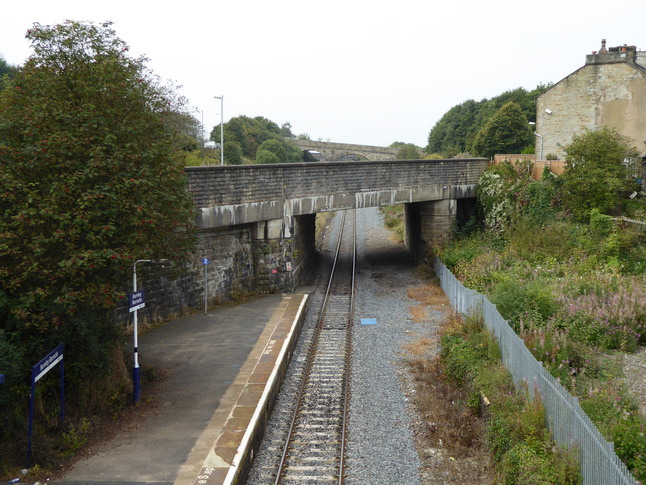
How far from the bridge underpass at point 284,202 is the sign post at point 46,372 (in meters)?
8.38

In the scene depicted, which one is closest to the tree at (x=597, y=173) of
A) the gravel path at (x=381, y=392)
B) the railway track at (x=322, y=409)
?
the gravel path at (x=381, y=392)

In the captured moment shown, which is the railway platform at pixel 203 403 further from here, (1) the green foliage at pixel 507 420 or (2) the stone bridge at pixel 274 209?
(1) the green foliage at pixel 507 420

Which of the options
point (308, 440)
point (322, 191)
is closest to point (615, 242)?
point (322, 191)

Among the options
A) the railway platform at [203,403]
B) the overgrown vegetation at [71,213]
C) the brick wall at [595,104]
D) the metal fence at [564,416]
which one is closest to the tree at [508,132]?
the brick wall at [595,104]

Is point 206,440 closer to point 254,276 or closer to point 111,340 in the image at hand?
point 111,340

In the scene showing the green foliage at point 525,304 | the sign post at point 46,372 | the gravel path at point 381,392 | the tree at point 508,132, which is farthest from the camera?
the tree at point 508,132

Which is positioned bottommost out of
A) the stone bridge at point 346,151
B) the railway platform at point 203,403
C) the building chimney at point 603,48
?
the railway platform at point 203,403

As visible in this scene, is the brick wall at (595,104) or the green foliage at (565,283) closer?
the green foliage at (565,283)

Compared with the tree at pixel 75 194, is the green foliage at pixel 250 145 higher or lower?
higher

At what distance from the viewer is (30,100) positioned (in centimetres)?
972

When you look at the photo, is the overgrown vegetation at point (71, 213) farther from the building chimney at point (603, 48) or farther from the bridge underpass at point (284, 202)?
the building chimney at point (603, 48)

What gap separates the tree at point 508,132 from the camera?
42.2 metres

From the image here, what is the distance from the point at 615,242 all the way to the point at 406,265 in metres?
11.8

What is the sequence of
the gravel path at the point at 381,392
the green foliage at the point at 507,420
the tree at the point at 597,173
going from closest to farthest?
the green foliage at the point at 507,420, the gravel path at the point at 381,392, the tree at the point at 597,173
